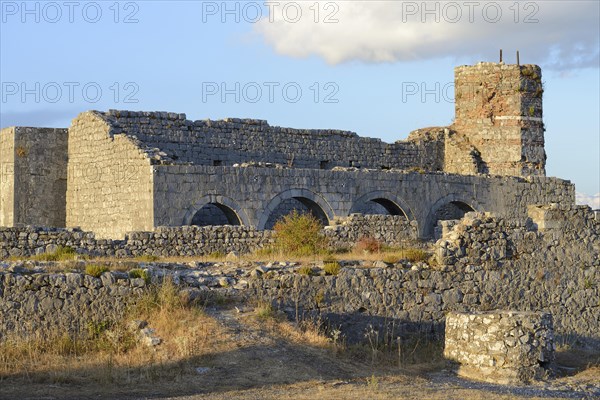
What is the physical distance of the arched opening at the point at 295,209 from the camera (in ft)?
92.7

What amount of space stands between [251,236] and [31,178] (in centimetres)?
959

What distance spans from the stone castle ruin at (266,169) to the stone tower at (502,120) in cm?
3

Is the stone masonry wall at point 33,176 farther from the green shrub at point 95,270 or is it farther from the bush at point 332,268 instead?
the green shrub at point 95,270

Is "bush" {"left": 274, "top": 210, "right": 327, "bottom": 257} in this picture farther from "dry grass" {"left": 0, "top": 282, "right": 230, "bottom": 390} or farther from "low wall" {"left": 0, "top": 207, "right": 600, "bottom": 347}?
"dry grass" {"left": 0, "top": 282, "right": 230, "bottom": 390}

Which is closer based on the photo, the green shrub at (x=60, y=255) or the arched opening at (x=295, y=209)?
the green shrub at (x=60, y=255)

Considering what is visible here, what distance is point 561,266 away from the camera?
17656 mm

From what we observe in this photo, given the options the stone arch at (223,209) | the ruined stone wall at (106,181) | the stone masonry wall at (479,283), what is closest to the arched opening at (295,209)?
the stone arch at (223,209)

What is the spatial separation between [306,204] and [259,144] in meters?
3.14

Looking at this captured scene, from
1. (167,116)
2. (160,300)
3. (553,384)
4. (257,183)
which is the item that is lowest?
(553,384)

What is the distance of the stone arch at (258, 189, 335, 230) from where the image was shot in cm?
2731

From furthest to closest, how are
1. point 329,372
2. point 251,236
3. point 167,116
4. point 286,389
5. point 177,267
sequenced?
point 167,116, point 251,236, point 177,267, point 329,372, point 286,389

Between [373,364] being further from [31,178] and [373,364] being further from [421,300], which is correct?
[31,178]

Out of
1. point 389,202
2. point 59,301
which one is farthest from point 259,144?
point 59,301

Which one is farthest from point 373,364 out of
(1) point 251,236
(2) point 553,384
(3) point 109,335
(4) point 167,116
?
(4) point 167,116
